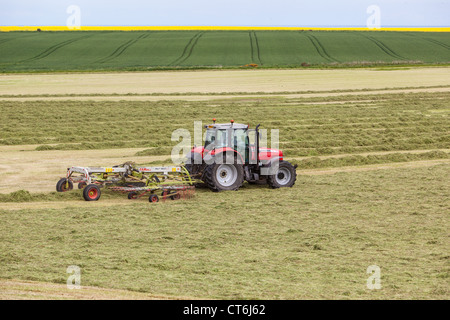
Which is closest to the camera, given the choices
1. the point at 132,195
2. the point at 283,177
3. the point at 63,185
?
the point at 132,195

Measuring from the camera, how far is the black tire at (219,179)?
1673cm

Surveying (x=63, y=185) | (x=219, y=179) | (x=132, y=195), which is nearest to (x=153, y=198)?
(x=132, y=195)

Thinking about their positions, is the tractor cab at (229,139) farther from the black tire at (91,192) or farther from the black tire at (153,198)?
the black tire at (91,192)

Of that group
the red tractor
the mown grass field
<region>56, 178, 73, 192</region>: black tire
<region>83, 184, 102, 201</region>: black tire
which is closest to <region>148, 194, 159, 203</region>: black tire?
the mown grass field

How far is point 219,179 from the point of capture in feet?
55.7

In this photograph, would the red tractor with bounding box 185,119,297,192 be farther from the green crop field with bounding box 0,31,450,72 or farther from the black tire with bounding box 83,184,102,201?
the green crop field with bounding box 0,31,450,72

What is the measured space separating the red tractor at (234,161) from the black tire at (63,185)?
3.18 meters

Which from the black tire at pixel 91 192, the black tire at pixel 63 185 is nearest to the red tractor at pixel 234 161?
the black tire at pixel 91 192

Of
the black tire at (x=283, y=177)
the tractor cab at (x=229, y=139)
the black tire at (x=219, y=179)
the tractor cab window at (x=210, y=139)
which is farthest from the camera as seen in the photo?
the black tire at (x=283, y=177)

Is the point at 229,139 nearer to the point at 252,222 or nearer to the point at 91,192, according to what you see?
the point at 252,222

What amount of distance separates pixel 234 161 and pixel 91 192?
12.4ft
